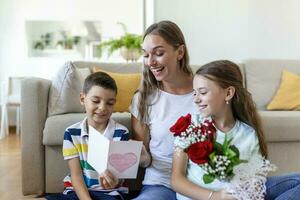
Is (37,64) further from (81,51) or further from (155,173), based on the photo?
(155,173)

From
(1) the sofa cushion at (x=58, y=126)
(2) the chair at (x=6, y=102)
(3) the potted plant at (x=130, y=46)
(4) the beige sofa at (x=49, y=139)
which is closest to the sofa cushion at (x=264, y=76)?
(4) the beige sofa at (x=49, y=139)

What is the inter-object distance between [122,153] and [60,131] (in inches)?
35.5

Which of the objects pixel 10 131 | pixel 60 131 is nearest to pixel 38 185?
pixel 60 131

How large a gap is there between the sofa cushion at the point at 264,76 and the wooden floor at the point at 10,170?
5.83ft

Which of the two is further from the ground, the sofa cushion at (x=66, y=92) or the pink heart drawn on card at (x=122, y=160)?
the sofa cushion at (x=66, y=92)

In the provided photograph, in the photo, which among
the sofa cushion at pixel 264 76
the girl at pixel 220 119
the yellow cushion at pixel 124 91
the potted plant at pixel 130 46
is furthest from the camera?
the potted plant at pixel 130 46

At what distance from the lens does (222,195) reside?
3.77 ft

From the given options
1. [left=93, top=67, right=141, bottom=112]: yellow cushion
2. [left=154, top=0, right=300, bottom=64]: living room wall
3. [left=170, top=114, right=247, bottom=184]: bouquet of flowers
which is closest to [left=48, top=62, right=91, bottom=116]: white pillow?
[left=93, top=67, right=141, bottom=112]: yellow cushion

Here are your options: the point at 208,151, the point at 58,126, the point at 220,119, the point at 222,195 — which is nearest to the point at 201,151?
the point at 208,151

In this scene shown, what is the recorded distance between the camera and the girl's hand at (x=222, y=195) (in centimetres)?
112

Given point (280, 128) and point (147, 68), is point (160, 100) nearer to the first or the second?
point (147, 68)

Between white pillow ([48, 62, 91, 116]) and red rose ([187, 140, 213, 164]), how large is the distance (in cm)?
136

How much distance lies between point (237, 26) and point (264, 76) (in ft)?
3.28

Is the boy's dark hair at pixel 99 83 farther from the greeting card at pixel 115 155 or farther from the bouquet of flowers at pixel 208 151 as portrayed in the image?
the bouquet of flowers at pixel 208 151
